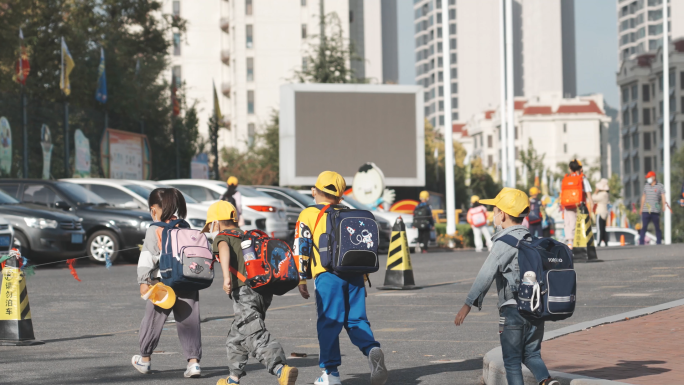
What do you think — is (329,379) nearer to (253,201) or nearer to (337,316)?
(337,316)

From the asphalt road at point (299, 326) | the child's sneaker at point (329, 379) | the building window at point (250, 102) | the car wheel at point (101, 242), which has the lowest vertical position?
the asphalt road at point (299, 326)

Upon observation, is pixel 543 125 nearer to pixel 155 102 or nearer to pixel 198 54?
pixel 198 54

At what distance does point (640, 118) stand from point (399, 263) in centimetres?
13392

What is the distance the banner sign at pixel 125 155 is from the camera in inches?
1283

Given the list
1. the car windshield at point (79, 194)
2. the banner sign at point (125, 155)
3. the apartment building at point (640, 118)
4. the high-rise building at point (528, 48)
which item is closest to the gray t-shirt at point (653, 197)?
the car windshield at point (79, 194)

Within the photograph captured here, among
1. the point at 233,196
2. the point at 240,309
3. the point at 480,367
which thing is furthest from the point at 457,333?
the point at 233,196

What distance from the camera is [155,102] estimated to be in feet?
143

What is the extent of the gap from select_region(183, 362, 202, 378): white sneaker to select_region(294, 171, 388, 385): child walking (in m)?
1.05

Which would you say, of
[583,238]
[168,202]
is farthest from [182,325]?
[583,238]

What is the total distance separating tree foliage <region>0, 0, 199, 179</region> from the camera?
31.0 m

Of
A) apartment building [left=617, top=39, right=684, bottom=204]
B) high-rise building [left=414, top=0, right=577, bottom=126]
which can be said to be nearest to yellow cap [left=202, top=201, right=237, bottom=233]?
apartment building [left=617, top=39, right=684, bottom=204]

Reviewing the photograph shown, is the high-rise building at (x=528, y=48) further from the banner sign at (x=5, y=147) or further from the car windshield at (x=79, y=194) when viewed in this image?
the car windshield at (x=79, y=194)

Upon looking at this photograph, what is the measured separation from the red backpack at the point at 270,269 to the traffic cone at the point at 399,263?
762 cm

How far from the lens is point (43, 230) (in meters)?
19.0
